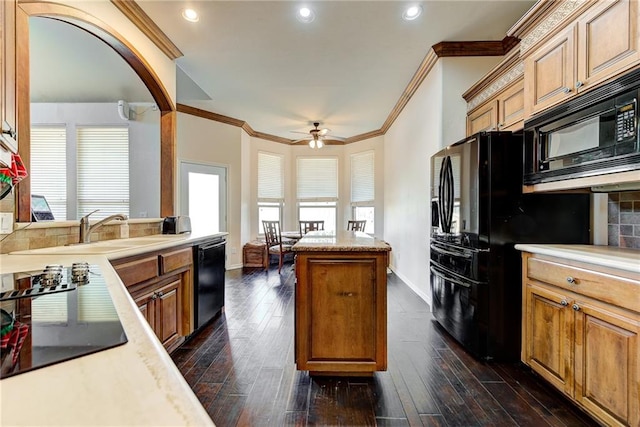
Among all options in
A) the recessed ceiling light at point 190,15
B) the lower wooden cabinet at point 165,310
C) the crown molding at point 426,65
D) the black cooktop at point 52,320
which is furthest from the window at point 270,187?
the black cooktop at point 52,320

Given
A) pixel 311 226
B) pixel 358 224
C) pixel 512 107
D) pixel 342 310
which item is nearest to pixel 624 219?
pixel 512 107

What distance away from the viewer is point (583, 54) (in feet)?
5.35

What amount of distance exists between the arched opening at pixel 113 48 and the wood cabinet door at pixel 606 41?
3097mm

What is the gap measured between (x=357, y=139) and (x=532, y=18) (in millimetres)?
4671

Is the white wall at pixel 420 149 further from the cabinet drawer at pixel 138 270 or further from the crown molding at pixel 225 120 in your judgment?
the cabinet drawer at pixel 138 270

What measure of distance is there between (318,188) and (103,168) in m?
4.07

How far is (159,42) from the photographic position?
2939mm

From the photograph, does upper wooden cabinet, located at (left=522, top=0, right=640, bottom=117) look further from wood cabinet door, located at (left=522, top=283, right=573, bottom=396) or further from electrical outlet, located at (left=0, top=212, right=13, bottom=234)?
electrical outlet, located at (left=0, top=212, right=13, bottom=234)

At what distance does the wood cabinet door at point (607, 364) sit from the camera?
1299 millimetres

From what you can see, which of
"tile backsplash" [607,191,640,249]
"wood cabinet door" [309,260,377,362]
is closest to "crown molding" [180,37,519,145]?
"tile backsplash" [607,191,640,249]

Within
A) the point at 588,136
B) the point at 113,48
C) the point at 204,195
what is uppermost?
the point at 113,48

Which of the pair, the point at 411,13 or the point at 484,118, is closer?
the point at 411,13

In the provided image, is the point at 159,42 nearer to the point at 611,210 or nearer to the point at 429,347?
the point at 429,347

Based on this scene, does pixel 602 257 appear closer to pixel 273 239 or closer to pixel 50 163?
pixel 273 239
